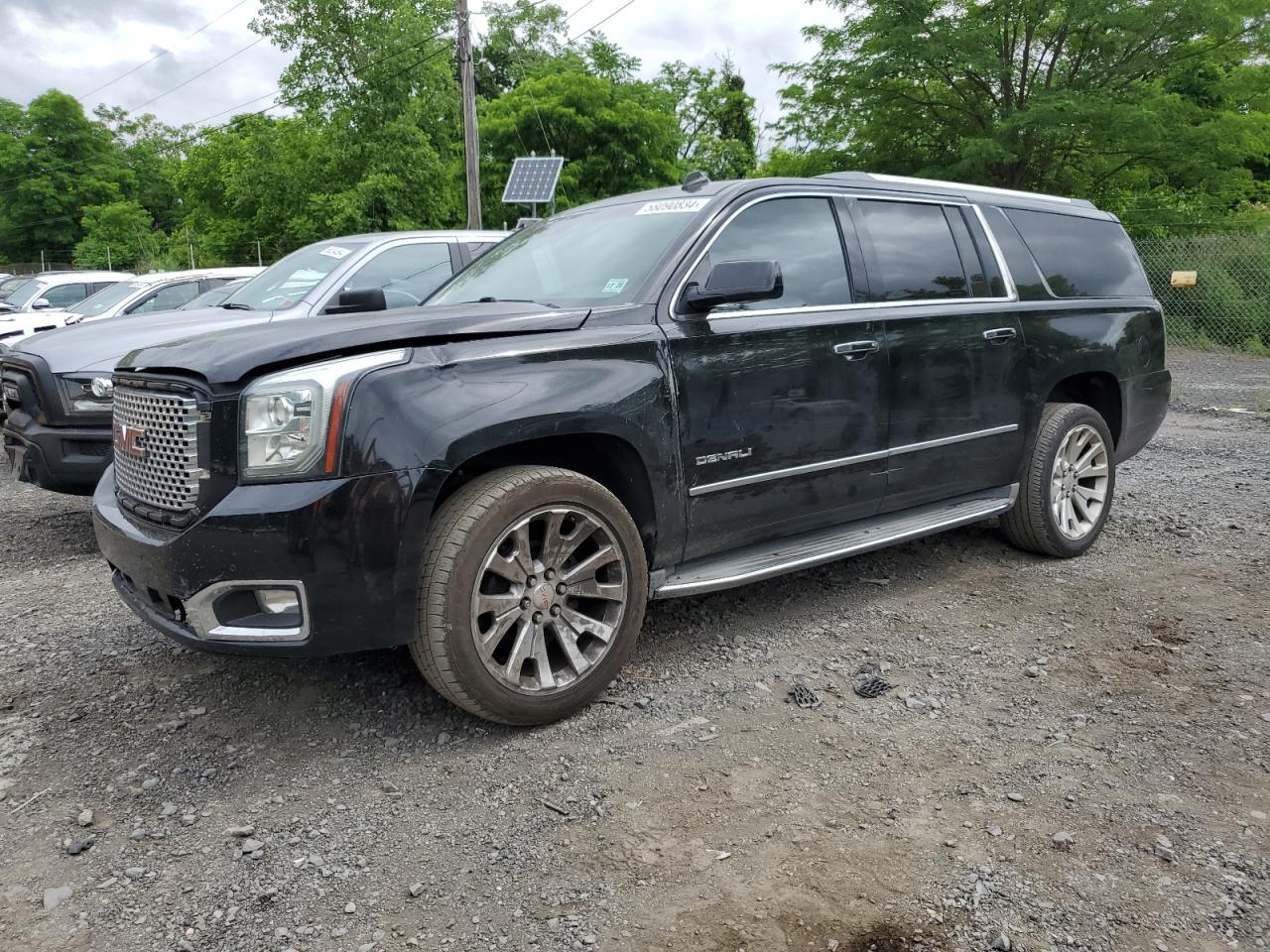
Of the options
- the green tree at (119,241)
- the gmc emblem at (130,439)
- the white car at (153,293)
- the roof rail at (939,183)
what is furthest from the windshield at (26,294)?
the green tree at (119,241)

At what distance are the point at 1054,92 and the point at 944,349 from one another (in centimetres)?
1610

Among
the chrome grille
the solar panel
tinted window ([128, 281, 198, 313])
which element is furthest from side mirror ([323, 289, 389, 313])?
tinted window ([128, 281, 198, 313])

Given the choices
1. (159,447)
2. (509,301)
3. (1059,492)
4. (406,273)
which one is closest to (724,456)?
(509,301)

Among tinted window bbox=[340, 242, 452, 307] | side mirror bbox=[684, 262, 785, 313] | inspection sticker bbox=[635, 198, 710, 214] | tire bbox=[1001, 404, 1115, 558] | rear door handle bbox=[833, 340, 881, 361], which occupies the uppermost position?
inspection sticker bbox=[635, 198, 710, 214]

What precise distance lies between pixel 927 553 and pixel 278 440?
3.63 metres

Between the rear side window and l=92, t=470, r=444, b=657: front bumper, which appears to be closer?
l=92, t=470, r=444, b=657: front bumper

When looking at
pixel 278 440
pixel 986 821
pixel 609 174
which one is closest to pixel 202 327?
pixel 278 440

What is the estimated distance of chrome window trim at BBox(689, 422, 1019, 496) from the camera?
370 centimetres

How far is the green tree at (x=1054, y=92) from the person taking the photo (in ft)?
56.0

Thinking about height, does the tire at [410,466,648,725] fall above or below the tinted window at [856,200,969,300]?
below

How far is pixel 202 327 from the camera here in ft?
20.9

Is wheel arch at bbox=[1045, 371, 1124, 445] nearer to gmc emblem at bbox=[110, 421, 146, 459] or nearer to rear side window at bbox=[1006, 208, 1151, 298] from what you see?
rear side window at bbox=[1006, 208, 1151, 298]

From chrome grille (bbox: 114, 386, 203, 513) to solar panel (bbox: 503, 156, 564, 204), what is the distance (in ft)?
27.3

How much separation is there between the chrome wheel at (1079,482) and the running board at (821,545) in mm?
335
